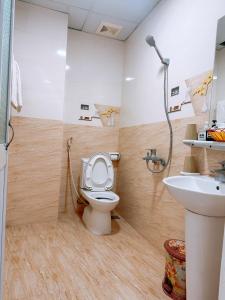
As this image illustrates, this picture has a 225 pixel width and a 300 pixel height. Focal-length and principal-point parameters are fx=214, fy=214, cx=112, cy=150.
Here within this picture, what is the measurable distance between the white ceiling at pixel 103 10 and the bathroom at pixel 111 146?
0.04 feet

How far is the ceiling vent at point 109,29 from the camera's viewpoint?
8.52 ft

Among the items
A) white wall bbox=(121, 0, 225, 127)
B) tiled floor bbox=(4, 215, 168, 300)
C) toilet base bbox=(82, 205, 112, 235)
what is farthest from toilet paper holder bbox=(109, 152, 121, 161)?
tiled floor bbox=(4, 215, 168, 300)

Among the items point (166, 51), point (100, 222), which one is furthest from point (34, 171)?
point (166, 51)

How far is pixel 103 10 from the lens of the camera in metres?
2.31

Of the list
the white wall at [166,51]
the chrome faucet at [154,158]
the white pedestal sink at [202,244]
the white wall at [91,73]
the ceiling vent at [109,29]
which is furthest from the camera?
the white wall at [91,73]

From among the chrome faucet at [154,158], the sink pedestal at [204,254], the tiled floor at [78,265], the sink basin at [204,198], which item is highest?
the chrome faucet at [154,158]

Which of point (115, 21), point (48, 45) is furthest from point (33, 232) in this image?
point (115, 21)

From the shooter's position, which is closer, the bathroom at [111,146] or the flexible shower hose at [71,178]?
the bathroom at [111,146]

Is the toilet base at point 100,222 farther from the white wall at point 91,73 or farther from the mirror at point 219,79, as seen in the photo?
the mirror at point 219,79

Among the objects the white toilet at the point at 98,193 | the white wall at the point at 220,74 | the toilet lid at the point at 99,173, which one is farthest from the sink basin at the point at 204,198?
the toilet lid at the point at 99,173

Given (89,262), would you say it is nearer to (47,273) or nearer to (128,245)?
(47,273)

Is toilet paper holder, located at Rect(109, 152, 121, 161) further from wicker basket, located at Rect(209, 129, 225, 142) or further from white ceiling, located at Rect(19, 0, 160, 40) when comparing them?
wicker basket, located at Rect(209, 129, 225, 142)

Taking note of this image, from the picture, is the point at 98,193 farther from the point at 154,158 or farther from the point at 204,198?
Result: the point at 204,198

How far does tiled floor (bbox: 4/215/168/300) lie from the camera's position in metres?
1.39
